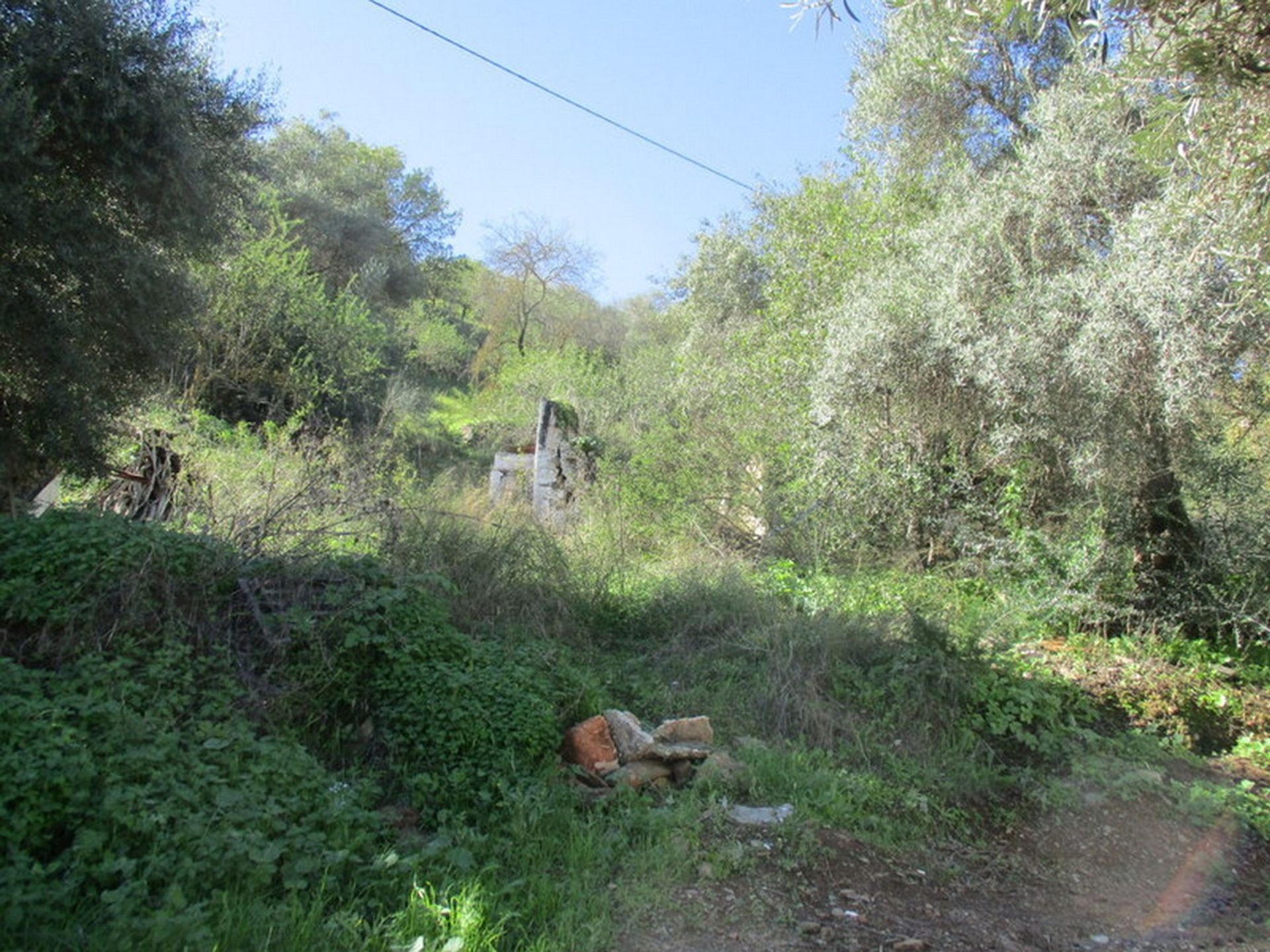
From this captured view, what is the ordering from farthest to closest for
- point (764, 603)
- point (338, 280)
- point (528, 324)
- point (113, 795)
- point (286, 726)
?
point (528, 324) < point (338, 280) < point (764, 603) < point (286, 726) < point (113, 795)

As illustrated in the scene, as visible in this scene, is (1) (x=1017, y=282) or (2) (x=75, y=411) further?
(1) (x=1017, y=282)

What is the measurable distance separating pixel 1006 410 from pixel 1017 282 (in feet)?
3.82

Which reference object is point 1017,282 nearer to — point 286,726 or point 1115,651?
point 1115,651

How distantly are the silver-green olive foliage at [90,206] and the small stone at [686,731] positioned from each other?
4.67 m

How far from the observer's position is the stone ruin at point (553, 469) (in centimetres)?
1202

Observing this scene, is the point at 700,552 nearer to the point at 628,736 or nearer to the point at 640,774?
the point at 628,736

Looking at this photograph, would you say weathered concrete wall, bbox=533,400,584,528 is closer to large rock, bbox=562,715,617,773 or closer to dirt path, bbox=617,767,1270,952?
large rock, bbox=562,715,617,773

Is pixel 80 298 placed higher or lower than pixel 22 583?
higher

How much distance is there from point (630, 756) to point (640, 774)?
0.47ft

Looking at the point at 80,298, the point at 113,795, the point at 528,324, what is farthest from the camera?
the point at 528,324

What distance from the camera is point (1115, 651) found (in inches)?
291

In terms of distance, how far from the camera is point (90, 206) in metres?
5.97

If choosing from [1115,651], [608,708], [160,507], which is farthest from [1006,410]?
[160,507]

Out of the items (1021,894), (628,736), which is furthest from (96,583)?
(1021,894)
